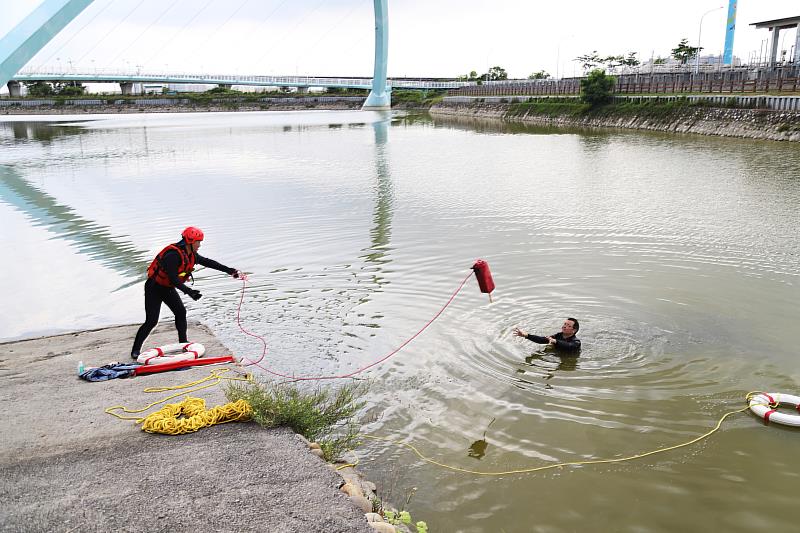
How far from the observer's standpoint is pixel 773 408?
7492mm

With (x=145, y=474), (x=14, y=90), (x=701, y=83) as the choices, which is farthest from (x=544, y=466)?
(x=14, y=90)

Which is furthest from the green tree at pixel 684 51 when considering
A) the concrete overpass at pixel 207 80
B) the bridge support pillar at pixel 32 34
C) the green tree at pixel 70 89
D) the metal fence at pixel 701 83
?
the green tree at pixel 70 89

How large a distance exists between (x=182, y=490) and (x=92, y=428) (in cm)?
169

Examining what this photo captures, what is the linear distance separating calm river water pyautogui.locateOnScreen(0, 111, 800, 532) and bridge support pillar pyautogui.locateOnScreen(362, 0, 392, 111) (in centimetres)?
6972

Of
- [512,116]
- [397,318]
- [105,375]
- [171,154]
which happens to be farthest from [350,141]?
[105,375]

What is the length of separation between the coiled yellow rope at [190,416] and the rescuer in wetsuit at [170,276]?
1.95 m

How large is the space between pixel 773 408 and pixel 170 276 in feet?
24.3

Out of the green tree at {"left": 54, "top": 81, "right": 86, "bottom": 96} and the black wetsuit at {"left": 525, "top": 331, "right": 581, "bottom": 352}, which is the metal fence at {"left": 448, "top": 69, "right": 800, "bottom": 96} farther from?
the green tree at {"left": 54, "top": 81, "right": 86, "bottom": 96}

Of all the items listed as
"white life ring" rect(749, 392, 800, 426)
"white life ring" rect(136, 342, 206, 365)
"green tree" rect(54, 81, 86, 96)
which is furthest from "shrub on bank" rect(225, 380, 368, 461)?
"green tree" rect(54, 81, 86, 96)

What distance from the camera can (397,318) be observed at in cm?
1093

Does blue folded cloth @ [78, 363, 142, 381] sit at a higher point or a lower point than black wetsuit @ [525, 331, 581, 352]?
higher

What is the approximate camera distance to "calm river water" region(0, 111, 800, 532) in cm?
641

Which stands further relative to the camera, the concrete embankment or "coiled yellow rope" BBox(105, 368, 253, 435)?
"coiled yellow rope" BBox(105, 368, 253, 435)

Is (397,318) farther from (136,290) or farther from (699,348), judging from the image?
(136,290)
